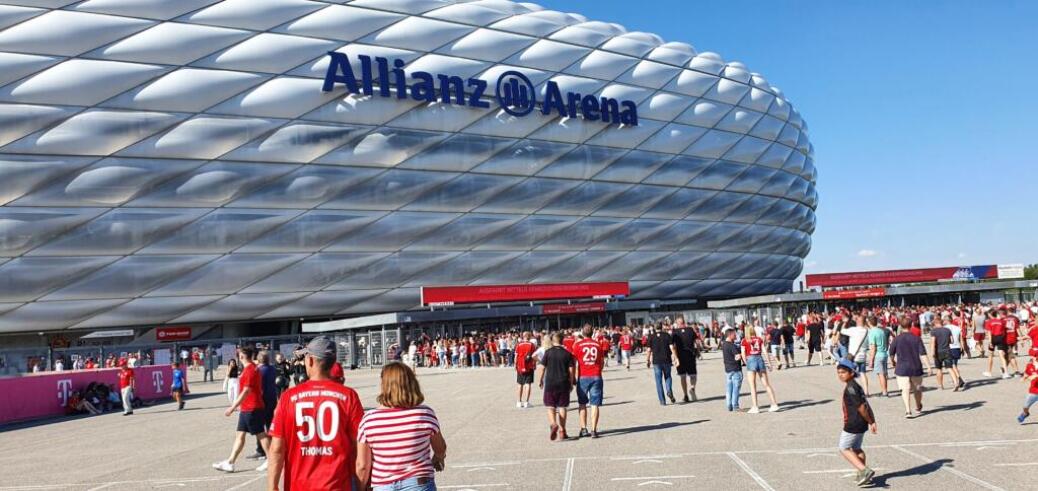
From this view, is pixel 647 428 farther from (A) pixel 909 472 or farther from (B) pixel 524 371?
(A) pixel 909 472

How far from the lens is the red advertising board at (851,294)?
5375cm

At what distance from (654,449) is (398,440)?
20.9ft

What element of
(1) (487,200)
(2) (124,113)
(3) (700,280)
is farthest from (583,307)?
(2) (124,113)

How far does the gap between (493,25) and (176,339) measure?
2185cm

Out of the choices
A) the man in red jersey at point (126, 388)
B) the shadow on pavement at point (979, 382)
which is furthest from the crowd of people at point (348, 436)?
the man in red jersey at point (126, 388)

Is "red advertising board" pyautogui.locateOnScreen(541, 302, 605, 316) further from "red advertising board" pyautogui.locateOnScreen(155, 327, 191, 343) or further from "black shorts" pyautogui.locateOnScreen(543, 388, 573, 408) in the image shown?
"black shorts" pyautogui.locateOnScreen(543, 388, 573, 408)

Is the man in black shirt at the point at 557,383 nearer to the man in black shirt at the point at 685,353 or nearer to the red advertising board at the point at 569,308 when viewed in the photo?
the man in black shirt at the point at 685,353

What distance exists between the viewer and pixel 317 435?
4547 millimetres

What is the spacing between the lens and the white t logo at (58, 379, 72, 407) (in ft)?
72.3

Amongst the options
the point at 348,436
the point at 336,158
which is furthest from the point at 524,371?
the point at 336,158

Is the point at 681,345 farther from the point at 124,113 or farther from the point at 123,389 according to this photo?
the point at 124,113

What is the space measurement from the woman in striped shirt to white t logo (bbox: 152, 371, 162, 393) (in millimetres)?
23476

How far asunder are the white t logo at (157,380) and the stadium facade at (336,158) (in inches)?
467

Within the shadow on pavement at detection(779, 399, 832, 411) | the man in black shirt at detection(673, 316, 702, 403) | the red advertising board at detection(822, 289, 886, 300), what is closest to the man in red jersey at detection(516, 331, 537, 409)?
the man in black shirt at detection(673, 316, 702, 403)
